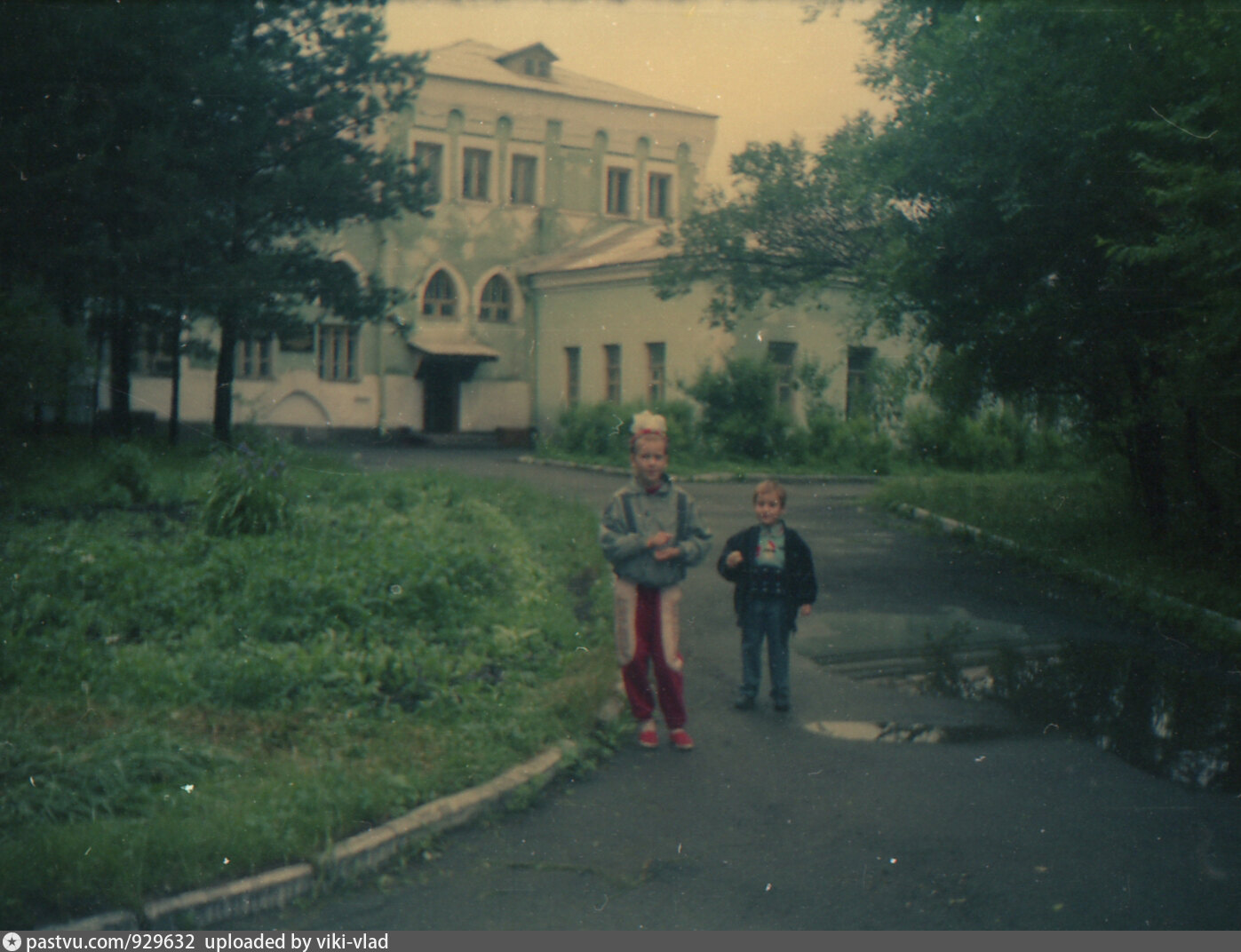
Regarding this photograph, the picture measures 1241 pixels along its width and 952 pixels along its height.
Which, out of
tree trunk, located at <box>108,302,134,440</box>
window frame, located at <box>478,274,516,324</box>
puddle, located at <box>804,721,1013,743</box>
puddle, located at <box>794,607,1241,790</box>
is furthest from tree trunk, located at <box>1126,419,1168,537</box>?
tree trunk, located at <box>108,302,134,440</box>

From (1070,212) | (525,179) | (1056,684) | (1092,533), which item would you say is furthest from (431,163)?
(1056,684)

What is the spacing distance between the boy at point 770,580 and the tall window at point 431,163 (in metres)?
10.2

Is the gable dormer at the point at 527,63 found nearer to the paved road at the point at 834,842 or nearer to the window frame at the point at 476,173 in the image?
the window frame at the point at 476,173

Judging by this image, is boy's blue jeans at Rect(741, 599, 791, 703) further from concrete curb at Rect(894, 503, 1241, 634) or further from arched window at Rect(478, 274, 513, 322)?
arched window at Rect(478, 274, 513, 322)

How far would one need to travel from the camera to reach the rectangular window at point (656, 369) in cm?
2873

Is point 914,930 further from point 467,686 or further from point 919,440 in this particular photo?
point 919,440

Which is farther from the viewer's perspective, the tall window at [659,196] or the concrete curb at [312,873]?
the tall window at [659,196]

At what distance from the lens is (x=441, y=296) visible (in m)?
24.6

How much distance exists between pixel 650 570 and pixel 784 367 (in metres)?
23.6

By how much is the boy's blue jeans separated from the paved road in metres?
0.18

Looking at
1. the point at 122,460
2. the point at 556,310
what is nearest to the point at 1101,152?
the point at 122,460

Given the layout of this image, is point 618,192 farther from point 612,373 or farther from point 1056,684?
point 1056,684

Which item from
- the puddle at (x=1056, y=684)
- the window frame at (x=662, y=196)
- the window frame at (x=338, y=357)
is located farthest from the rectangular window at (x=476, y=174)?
the window frame at (x=338, y=357)

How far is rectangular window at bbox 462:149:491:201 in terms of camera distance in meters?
16.3
